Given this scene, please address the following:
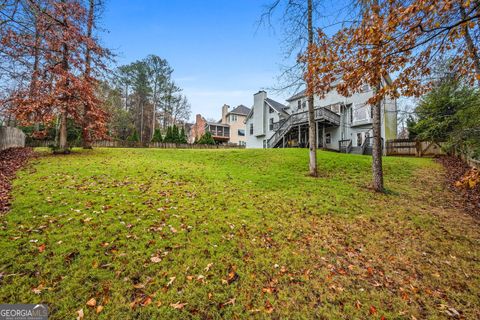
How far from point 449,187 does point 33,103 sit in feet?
60.8

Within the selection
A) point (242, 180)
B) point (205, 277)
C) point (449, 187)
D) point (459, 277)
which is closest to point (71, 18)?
point (242, 180)

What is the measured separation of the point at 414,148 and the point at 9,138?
2950 centimetres

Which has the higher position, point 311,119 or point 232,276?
point 311,119

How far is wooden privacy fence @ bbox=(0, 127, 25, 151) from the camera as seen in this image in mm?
10906

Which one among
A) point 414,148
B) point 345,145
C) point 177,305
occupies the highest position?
point 345,145

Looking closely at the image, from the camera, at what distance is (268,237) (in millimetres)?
4289

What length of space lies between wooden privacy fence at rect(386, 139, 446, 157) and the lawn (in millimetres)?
13473

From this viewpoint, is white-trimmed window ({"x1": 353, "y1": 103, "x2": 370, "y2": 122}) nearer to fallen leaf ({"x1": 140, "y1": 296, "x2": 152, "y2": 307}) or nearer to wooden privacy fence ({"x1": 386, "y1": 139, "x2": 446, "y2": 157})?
wooden privacy fence ({"x1": 386, "y1": 139, "x2": 446, "y2": 157})

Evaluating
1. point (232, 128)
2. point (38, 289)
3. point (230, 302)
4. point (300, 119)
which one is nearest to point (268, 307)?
point (230, 302)

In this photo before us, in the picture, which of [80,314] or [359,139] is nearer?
[80,314]

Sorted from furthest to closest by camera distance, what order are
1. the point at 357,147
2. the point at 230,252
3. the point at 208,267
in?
the point at 357,147
the point at 230,252
the point at 208,267

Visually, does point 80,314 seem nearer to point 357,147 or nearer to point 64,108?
point 64,108

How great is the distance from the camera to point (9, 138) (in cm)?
1198

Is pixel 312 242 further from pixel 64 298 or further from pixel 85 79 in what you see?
pixel 85 79
